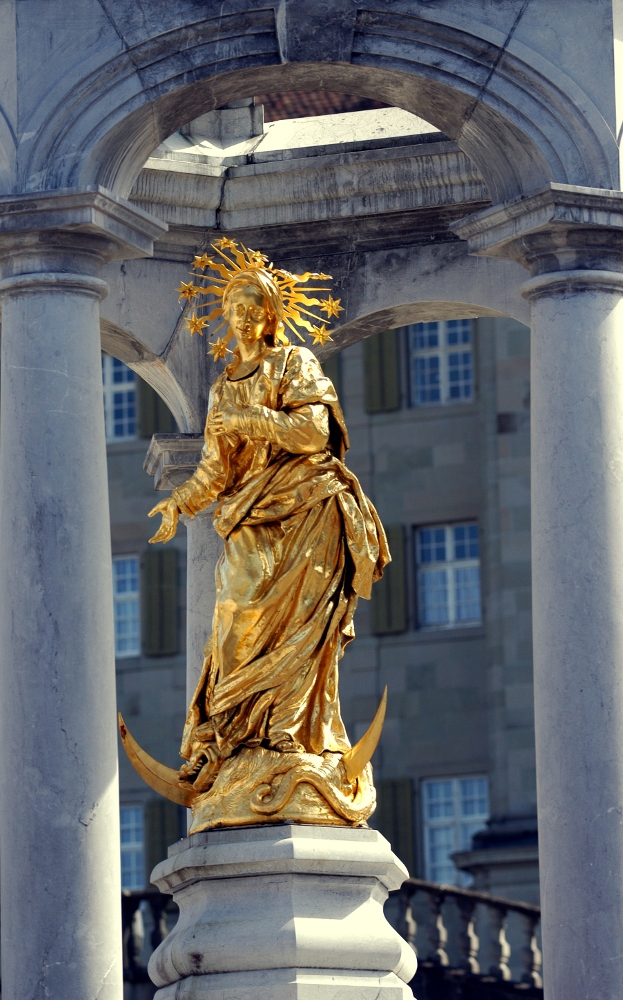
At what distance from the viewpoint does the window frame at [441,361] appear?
4628 centimetres

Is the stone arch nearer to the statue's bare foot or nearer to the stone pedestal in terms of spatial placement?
the statue's bare foot

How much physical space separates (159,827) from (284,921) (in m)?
27.3

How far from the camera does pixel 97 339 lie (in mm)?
19531

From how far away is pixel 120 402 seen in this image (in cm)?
4797

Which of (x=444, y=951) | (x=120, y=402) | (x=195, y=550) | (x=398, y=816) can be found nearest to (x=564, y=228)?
(x=195, y=550)

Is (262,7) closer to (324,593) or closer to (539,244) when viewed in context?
(539,244)

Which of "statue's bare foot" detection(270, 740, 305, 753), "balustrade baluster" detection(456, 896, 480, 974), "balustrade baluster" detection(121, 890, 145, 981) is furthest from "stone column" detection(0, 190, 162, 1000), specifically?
"balustrade baluster" detection(121, 890, 145, 981)

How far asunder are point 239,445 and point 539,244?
254 centimetres

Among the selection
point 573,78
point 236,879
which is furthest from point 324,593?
point 573,78

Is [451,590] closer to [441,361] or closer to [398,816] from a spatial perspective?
[441,361]

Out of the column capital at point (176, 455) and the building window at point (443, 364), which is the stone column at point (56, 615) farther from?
the building window at point (443, 364)

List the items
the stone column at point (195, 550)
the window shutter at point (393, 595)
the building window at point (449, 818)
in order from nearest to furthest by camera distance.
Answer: the stone column at point (195, 550) < the building window at point (449, 818) < the window shutter at point (393, 595)

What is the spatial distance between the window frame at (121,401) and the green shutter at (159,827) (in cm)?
626

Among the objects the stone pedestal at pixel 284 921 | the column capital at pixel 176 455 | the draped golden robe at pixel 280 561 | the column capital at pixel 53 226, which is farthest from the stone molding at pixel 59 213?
the stone pedestal at pixel 284 921
